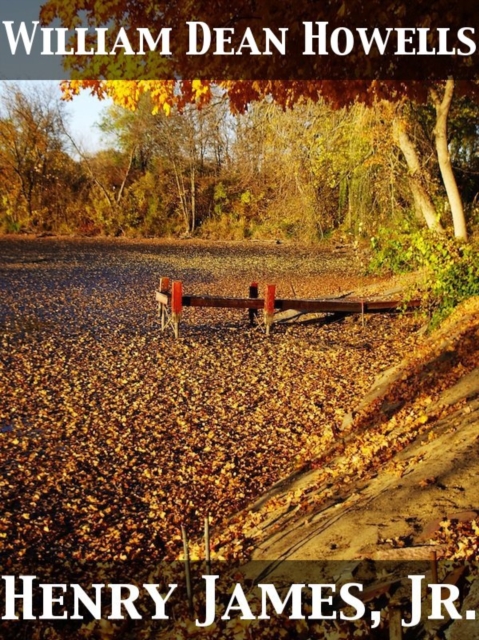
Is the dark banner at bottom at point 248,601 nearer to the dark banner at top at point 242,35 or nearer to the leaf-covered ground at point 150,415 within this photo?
the leaf-covered ground at point 150,415

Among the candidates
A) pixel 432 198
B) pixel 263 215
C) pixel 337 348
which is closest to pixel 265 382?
pixel 337 348

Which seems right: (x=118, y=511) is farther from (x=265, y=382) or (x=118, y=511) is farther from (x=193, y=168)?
(x=193, y=168)

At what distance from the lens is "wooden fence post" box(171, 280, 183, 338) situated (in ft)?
40.7

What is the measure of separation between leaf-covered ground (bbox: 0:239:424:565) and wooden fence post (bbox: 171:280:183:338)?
0.40 m

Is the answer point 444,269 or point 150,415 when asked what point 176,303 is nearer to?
point 150,415

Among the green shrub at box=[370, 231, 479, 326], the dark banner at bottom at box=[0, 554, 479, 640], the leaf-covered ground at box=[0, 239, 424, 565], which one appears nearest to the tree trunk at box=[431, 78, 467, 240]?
the green shrub at box=[370, 231, 479, 326]

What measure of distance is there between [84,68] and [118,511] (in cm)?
509

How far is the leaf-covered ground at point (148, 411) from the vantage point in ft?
19.6

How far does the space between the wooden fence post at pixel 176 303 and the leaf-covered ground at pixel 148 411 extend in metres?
0.40

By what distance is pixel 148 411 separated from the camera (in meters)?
8.73

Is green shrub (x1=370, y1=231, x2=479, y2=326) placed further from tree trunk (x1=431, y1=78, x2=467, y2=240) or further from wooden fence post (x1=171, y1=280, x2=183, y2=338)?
wooden fence post (x1=171, y1=280, x2=183, y2=338)

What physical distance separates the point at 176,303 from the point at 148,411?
418 cm

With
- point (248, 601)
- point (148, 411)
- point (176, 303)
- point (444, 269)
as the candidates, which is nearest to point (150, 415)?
point (148, 411)

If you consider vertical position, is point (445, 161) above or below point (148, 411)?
above
